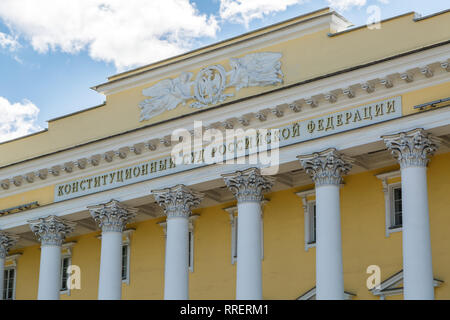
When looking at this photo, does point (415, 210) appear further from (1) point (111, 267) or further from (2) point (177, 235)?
(1) point (111, 267)

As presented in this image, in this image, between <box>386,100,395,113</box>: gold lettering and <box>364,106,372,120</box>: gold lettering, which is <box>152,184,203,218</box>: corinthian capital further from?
<box>386,100,395,113</box>: gold lettering

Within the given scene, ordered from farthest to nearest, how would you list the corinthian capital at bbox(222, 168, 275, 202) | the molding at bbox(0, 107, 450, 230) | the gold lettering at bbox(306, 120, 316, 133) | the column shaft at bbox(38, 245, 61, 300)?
the column shaft at bbox(38, 245, 61, 300) < the corinthian capital at bbox(222, 168, 275, 202) < the gold lettering at bbox(306, 120, 316, 133) < the molding at bbox(0, 107, 450, 230)

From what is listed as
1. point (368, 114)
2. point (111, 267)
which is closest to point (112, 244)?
point (111, 267)

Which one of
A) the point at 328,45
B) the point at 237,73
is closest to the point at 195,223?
the point at 237,73

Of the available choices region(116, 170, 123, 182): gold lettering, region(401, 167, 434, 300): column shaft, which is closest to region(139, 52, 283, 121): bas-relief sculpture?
region(116, 170, 123, 182): gold lettering

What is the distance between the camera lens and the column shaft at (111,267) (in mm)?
29906

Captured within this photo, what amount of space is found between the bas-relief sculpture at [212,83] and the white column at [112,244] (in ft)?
9.14

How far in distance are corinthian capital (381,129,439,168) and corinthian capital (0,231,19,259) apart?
14173 mm

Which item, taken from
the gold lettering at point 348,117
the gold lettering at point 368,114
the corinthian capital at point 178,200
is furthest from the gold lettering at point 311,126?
the corinthian capital at point 178,200

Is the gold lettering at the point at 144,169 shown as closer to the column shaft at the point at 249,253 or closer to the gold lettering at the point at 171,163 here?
the gold lettering at the point at 171,163

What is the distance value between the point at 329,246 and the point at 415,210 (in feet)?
8.09

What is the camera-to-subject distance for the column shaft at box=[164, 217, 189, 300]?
Answer: 28.2 m
